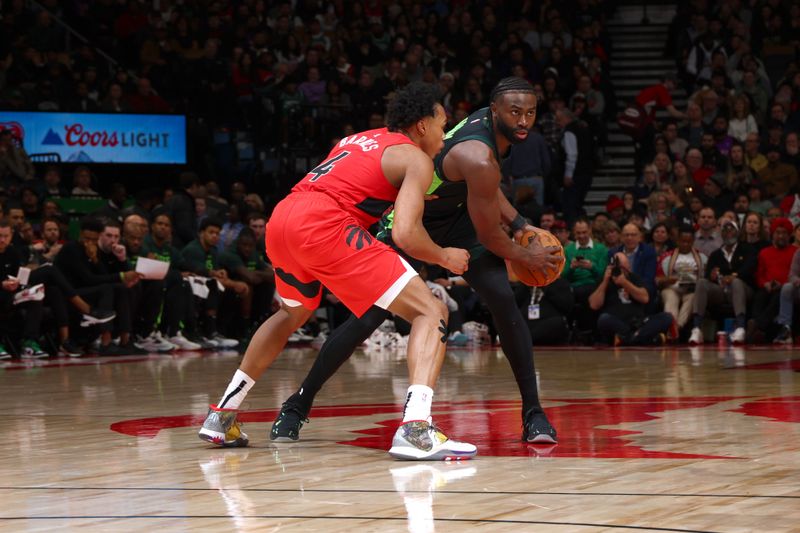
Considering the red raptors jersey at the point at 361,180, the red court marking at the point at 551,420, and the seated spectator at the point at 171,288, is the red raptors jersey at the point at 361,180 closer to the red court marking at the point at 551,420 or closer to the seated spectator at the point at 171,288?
the red court marking at the point at 551,420

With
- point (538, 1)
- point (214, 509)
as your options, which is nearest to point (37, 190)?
point (538, 1)

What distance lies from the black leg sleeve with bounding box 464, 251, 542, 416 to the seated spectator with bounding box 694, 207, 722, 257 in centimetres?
835

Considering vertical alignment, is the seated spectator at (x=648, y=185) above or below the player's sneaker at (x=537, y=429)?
above

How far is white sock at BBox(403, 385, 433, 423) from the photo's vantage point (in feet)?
14.3

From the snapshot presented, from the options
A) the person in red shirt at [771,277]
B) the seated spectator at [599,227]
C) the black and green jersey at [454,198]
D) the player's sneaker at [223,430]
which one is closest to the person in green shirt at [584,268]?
the seated spectator at [599,227]

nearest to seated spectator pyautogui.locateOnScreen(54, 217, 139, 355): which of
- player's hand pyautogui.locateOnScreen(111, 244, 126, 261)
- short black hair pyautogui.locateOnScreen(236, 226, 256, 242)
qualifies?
player's hand pyautogui.locateOnScreen(111, 244, 126, 261)

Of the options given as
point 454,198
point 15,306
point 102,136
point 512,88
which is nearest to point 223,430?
point 454,198

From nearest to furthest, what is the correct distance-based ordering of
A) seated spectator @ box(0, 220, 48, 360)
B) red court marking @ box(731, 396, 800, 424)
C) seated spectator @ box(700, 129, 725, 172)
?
red court marking @ box(731, 396, 800, 424), seated spectator @ box(0, 220, 48, 360), seated spectator @ box(700, 129, 725, 172)

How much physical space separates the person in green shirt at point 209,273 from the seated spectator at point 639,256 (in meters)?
3.81

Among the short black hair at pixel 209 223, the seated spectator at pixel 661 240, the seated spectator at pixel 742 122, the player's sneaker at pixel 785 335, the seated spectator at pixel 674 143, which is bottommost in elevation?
the player's sneaker at pixel 785 335

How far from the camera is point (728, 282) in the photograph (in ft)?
40.5

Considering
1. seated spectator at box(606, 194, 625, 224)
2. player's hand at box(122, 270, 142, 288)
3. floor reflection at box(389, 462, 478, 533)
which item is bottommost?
floor reflection at box(389, 462, 478, 533)

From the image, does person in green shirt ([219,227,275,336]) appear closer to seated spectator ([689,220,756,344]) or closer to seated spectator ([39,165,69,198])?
seated spectator ([39,165,69,198])

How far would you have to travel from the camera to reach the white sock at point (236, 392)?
4.79 meters
